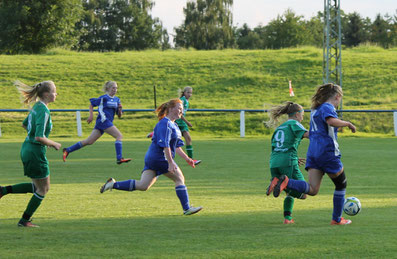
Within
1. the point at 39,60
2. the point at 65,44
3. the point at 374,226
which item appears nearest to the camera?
the point at 374,226

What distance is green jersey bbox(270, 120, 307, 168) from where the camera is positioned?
7.62 meters

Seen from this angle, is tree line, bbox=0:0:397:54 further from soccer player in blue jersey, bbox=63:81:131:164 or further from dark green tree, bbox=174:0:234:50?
soccer player in blue jersey, bbox=63:81:131:164

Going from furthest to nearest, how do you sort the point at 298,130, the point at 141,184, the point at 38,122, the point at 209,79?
the point at 209,79, the point at 141,184, the point at 298,130, the point at 38,122

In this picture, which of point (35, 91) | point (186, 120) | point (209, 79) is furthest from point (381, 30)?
point (35, 91)

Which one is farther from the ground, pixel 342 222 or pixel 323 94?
pixel 323 94

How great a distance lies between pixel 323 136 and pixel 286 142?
1.62 ft

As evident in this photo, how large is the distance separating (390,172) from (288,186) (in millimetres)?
7324

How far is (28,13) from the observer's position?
203 ft

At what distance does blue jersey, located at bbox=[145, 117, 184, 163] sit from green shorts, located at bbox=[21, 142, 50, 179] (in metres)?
1.41

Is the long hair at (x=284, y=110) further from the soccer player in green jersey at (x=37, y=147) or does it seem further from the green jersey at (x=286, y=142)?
the soccer player in green jersey at (x=37, y=147)

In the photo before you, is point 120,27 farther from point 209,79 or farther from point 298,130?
point 298,130

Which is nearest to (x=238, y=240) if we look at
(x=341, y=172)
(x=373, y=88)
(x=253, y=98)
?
(x=341, y=172)

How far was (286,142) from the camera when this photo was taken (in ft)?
25.1

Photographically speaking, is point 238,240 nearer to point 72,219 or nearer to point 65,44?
point 72,219
